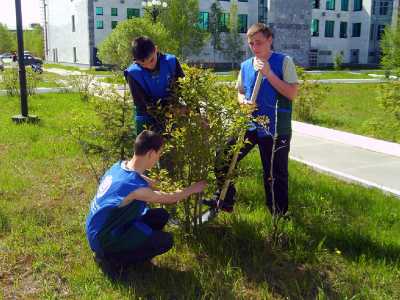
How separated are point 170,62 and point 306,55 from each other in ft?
156

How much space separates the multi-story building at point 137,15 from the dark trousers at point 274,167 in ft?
134

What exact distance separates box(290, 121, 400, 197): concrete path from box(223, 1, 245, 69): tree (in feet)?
117

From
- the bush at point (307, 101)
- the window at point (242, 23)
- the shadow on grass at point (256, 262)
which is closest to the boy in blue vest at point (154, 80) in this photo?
the shadow on grass at point (256, 262)

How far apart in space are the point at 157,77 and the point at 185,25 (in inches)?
1372

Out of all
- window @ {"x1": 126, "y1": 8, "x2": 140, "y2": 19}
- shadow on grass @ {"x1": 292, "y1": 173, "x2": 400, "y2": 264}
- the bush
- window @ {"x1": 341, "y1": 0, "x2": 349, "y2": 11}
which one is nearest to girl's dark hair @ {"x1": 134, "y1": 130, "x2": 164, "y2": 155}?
shadow on grass @ {"x1": 292, "y1": 173, "x2": 400, "y2": 264}

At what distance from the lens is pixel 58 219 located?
4816 mm

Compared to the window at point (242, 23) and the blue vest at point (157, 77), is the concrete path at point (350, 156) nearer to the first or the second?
the blue vest at point (157, 77)

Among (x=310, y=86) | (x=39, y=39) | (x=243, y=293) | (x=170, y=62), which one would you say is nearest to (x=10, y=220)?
(x=170, y=62)

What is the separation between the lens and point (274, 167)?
14.3ft

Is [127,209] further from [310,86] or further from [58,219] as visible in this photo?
[310,86]

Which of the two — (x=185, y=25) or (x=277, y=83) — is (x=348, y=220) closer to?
(x=277, y=83)

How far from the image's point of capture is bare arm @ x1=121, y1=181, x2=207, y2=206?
11.1ft

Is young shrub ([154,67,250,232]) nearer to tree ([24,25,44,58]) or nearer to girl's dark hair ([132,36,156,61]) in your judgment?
girl's dark hair ([132,36,156,61])

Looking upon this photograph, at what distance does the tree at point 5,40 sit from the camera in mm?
62719
